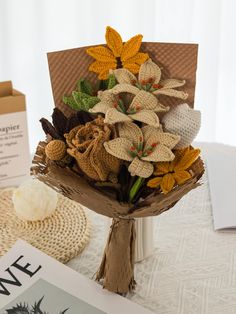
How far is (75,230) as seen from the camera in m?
0.98

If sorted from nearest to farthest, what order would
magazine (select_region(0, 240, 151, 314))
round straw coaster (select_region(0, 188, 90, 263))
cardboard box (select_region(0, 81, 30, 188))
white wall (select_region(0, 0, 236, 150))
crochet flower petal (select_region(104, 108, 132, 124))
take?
1. crochet flower petal (select_region(104, 108, 132, 124))
2. magazine (select_region(0, 240, 151, 314))
3. round straw coaster (select_region(0, 188, 90, 263))
4. cardboard box (select_region(0, 81, 30, 188))
5. white wall (select_region(0, 0, 236, 150))

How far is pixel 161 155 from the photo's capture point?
2.27ft

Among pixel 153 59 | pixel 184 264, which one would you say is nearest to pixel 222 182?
pixel 184 264

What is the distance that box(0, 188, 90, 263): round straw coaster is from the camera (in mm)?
932

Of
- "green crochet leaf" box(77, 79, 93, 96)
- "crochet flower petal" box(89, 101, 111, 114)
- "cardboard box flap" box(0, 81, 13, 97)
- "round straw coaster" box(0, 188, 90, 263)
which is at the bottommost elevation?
"round straw coaster" box(0, 188, 90, 263)

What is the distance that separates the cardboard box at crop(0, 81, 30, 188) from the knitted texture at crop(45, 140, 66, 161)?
16.3 inches

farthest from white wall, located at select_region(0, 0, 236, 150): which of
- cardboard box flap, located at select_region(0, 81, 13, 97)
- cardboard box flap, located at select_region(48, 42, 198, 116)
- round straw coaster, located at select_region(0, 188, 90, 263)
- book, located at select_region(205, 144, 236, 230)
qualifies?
cardboard box flap, located at select_region(48, 42, 198, 116)

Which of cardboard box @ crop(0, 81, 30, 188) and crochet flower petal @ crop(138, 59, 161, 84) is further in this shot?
cardboard box @ crop(0, 81, 30, 188)

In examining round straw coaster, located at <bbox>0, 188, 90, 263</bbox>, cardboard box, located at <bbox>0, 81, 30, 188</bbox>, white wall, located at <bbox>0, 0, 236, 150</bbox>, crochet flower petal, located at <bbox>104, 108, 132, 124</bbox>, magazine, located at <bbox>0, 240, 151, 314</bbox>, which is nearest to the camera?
crochet flower petal, located at <bbox>104, 108, 132, 124</bbox>

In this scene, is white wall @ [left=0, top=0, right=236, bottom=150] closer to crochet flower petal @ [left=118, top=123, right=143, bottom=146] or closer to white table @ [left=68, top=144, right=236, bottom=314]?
white table @ [left=68, top=144, right=236, bottom=314]

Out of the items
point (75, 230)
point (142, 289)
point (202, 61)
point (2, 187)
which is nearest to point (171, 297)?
point (142, 289)

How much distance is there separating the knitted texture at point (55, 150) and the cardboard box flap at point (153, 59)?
11 cm

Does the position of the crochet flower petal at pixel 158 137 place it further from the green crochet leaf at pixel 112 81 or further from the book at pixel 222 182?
the book at pixel 222 182

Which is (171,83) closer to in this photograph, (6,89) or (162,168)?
(162,168)
